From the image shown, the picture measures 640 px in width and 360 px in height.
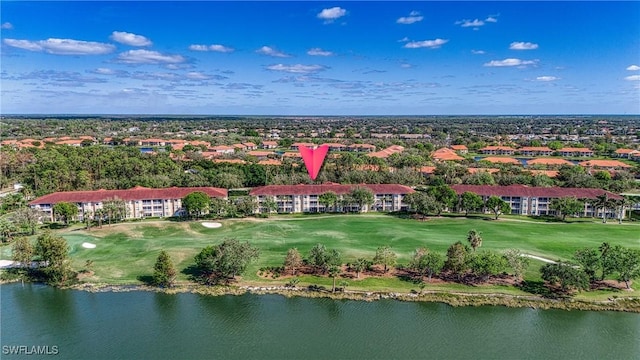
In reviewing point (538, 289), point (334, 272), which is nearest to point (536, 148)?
point (538, 289)

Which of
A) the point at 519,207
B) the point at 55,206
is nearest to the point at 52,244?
the point at 55,206

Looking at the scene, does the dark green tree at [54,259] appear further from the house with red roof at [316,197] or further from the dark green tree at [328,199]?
the dark green tree at [328,199]

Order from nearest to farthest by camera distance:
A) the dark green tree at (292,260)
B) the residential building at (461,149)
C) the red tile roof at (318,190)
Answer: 1. the dark green tree at (292,260)
2. the red tile roof at (318,190)
3. the residential building at (461,149)

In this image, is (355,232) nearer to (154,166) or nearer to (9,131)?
(154,166)

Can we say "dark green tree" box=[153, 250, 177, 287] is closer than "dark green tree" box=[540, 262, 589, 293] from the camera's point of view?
No

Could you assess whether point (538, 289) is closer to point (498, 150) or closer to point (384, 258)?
point (384, 258)

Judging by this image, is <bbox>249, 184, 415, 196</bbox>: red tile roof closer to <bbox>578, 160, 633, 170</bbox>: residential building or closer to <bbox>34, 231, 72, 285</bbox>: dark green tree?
<bbox>34, 231, 72, 285</bbox>: dark green tree

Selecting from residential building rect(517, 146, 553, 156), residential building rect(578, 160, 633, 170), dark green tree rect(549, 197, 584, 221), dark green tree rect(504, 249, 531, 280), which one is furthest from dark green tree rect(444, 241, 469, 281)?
residential building rect(517, 146, 553, 156)

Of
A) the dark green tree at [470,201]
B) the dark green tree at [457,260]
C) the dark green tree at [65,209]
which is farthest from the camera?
the dark green tree at [470,201]

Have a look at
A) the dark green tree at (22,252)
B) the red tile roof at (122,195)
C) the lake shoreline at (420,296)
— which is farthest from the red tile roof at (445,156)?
the dark green tree at (22,252)

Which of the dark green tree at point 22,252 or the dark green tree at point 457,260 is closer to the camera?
the dark green tree at point 457,260
